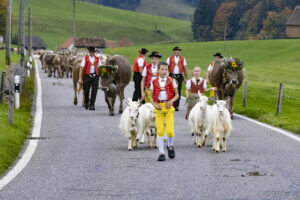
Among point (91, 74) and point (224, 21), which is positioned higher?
point (224, 21)

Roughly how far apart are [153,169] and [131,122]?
228 centimetres

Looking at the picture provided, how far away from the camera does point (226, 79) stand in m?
19.0

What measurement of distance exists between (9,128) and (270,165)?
576 cm

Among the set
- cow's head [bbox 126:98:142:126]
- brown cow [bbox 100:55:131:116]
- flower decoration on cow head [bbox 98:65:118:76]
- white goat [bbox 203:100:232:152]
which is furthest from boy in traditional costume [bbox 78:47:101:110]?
white goat [bbox 203:100:232:152]

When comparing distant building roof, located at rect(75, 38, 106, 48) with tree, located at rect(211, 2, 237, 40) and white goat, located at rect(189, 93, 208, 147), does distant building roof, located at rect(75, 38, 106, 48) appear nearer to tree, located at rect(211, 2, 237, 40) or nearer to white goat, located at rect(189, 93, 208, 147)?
tree, located at rect(211, 2, 237, 40)

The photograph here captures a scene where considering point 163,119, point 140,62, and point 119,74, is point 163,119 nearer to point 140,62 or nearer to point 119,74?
point 140,62

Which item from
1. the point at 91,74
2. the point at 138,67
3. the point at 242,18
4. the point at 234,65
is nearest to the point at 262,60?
the point at 242,18

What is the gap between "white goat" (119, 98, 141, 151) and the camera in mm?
12125

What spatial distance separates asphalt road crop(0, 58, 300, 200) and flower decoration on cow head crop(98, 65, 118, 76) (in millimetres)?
4019

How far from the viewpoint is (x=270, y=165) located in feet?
34.4

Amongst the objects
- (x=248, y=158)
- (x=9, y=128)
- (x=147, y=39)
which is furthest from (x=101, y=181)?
(x=147, y=39)

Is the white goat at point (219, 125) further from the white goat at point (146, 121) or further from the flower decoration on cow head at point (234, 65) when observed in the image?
the flower decoration on cow head at point (234, 65)

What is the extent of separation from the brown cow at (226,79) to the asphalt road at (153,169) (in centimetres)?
357

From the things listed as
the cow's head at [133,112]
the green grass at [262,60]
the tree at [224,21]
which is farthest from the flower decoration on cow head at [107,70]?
the tree at [224,21]
